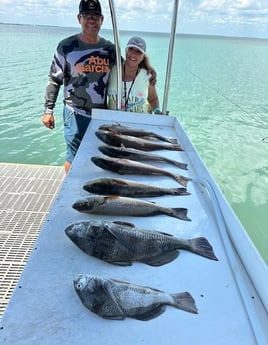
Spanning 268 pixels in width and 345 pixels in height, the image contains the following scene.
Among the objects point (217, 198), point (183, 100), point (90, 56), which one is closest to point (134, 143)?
point (217, 198)

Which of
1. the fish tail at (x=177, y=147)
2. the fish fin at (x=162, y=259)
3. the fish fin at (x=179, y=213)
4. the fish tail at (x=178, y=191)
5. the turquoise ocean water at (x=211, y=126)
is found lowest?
the turquoise ocean water at (x=211, y=126)

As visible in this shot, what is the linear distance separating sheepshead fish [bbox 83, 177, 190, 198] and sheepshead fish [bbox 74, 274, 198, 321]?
65cm

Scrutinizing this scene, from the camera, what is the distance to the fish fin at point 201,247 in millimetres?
1443

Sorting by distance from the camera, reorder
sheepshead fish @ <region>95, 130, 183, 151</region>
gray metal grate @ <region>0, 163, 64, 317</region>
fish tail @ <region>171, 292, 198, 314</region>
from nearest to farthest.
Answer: fish tail @ <region>171, 292, 198, 314</region>, sheepshead fish @ <region>95, 130, 183, 151</region>, gray metal grate @ <region>0, 163, 64, 317</region>

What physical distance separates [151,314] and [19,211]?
2.66 metres

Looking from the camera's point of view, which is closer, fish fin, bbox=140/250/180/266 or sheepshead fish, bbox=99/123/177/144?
fish fin, bbox=140/250/180/266

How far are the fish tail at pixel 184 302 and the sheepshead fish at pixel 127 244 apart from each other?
0.63 ft

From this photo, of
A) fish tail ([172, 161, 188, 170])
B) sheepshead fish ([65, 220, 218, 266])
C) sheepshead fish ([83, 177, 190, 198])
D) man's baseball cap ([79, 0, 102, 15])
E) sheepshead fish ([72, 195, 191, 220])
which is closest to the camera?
sheepshead fish ([65, 220, 218, 266])

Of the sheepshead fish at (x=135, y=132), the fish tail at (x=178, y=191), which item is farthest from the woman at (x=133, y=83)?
the fish tail at (x=178, y=191)

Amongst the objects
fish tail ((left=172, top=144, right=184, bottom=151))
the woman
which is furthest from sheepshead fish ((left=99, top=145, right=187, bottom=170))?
the woman

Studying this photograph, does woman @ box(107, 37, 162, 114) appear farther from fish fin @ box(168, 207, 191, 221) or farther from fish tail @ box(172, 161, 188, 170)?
fish fin @ box(168, 207, 191, 221)

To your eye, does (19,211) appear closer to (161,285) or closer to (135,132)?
(135,132)

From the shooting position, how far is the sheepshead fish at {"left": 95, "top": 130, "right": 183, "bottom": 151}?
2.49 meters

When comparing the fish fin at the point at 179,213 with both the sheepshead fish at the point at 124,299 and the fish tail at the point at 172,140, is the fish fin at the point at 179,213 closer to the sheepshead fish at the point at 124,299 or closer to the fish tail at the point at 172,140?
the sheepshead fish at the point at 124,299
